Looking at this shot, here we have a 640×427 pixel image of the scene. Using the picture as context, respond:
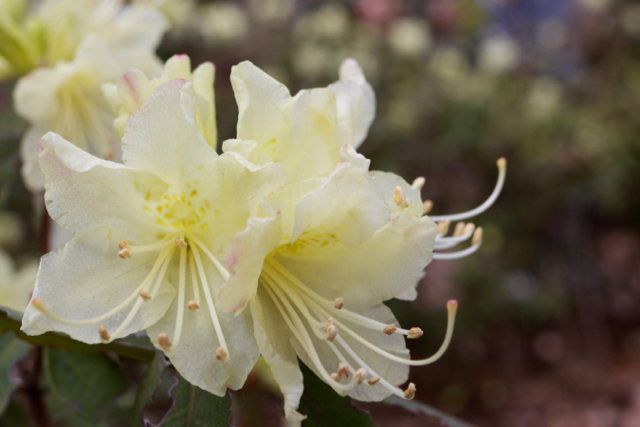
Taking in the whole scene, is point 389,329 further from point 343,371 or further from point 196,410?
point 196,410

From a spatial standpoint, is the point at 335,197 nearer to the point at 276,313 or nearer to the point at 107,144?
the point at 276,313

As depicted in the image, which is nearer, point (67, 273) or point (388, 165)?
A: point (67, 273)

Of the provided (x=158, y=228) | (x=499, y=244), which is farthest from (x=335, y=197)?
(x=499, y=244)

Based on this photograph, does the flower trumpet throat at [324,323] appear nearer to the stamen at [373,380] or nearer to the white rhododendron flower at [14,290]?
the stamen at [373,380]

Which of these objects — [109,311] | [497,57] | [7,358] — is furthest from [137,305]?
[497,57]

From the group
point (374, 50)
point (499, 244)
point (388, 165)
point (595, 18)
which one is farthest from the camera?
point (595, 18)

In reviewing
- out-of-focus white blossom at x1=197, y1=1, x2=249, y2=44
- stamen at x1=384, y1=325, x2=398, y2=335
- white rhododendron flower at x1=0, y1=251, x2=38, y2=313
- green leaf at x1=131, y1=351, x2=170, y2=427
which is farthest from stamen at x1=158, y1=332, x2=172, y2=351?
out-of-focus white blossom at x1=197, y1=1, x2=249, y2=44
